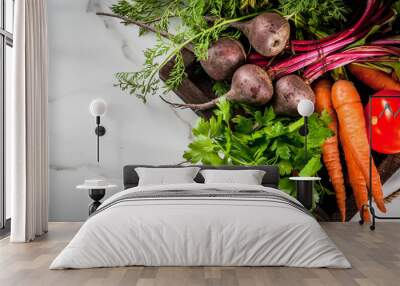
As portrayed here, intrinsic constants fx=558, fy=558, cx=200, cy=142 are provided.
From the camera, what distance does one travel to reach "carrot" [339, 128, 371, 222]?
5.70 metres

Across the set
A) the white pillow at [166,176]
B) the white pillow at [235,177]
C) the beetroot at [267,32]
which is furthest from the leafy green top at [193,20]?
the white pillow at [235,177]

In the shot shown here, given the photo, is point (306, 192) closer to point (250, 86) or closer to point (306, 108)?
point (306, 108)

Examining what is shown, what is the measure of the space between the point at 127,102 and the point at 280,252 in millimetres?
2936

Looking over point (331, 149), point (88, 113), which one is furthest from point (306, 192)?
point (88, 113)

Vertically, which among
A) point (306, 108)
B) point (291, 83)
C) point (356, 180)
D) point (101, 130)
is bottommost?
point (356, 180)

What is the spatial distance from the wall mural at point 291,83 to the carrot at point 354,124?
0.4 inches

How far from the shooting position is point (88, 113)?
19.6ft

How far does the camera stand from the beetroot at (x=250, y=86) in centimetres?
557

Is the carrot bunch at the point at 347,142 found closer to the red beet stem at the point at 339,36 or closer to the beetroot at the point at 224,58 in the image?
the red beet stem at the point at 339,36

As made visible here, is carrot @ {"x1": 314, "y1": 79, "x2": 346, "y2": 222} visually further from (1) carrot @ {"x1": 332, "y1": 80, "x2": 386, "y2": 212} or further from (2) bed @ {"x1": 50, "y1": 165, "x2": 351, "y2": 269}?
(2) bed @ {"x1": 50, "y1": 165, "x2": 351, "y2": 269}

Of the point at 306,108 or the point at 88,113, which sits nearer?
the point at 306,108

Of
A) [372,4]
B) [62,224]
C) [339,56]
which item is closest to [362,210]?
[339,56]

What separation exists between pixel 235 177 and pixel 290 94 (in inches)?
43.4

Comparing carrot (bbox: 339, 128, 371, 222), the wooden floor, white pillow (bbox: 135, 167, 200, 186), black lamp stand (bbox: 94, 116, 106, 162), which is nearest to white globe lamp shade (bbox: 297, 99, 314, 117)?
carrot (bbox: 339, 128, 371, 222)
